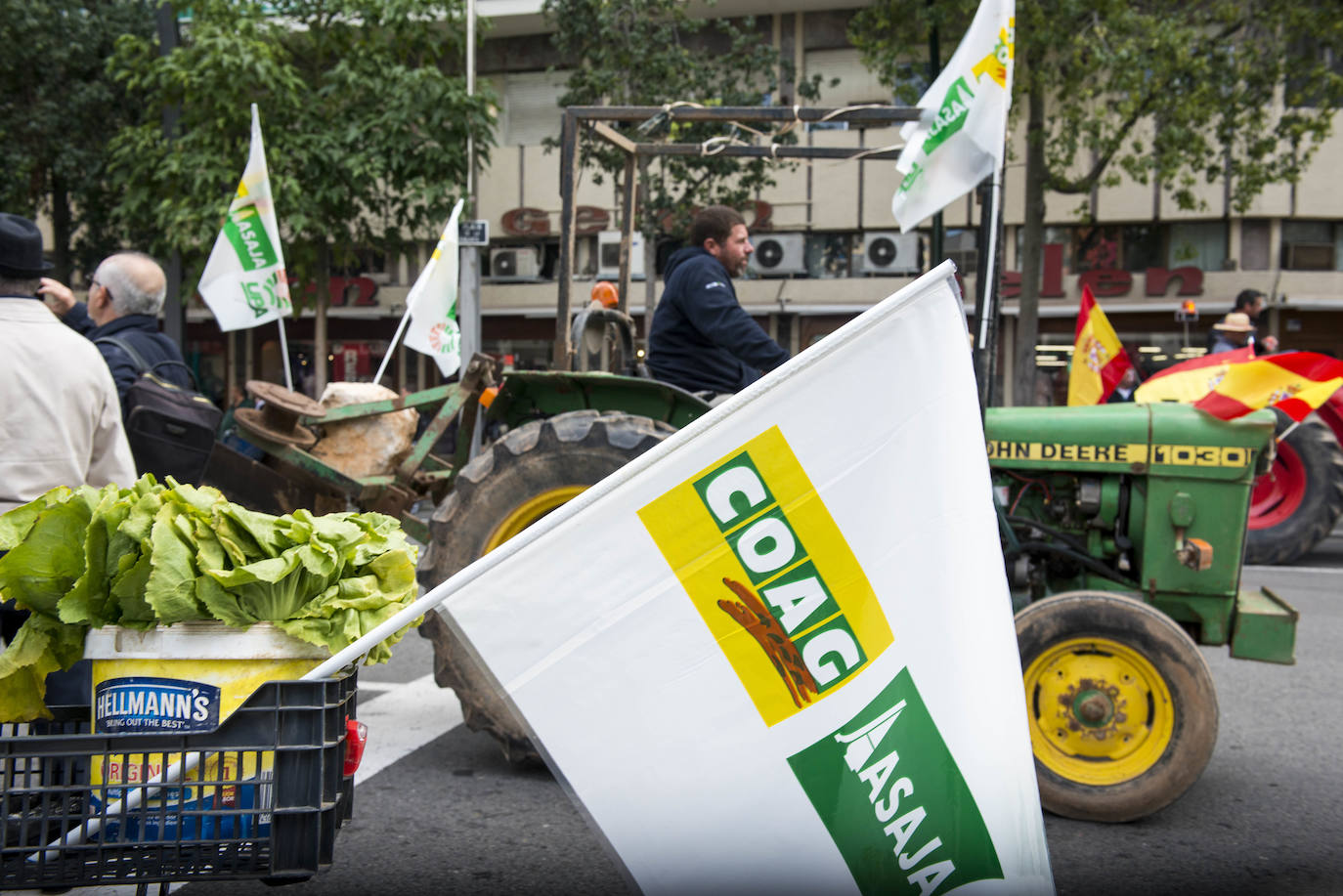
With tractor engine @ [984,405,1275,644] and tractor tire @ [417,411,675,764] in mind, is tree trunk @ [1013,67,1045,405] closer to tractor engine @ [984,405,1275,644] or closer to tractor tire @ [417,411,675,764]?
tractor engine @ [984,405,1275,644]

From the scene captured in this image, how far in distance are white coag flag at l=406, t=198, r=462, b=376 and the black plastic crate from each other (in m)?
7.96

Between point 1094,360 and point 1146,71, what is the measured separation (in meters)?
10.1

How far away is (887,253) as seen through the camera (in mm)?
22938

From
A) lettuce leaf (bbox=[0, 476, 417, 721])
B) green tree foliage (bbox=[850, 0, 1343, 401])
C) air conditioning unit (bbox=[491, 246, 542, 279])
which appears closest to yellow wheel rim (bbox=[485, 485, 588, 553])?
lettuce leaf (bbox=[0, 476, 417, 721])

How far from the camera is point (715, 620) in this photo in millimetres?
1771

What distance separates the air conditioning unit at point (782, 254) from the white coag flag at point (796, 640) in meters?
21.7

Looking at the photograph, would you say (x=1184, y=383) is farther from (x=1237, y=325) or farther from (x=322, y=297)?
(x=322, y=297)

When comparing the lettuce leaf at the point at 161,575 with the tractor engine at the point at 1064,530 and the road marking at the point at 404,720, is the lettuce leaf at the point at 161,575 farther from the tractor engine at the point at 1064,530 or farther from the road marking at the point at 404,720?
the tractor engine at the point at 1064,530

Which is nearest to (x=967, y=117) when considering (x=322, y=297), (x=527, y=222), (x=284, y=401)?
(x=284, y=401)

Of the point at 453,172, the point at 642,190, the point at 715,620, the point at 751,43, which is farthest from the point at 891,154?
the point at 751,43

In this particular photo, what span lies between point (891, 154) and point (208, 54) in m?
13.0

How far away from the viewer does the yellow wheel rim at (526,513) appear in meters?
4.32

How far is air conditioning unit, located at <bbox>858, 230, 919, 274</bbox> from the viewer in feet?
75.2

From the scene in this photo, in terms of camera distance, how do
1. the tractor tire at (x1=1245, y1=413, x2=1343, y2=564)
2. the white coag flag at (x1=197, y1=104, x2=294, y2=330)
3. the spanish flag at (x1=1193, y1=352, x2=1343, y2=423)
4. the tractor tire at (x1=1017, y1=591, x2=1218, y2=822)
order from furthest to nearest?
the tractor tire at (x1=1245, y1=413, x2=1343, y2=564), the white coag flag at (x1=197, y1=104, x2=294, y2=330), the spanish flag at (x1=1193, y1=352, x2=1343, y2=423), the tractor tire at (x1=1017, y1=591, x2=1218, y2=822)
